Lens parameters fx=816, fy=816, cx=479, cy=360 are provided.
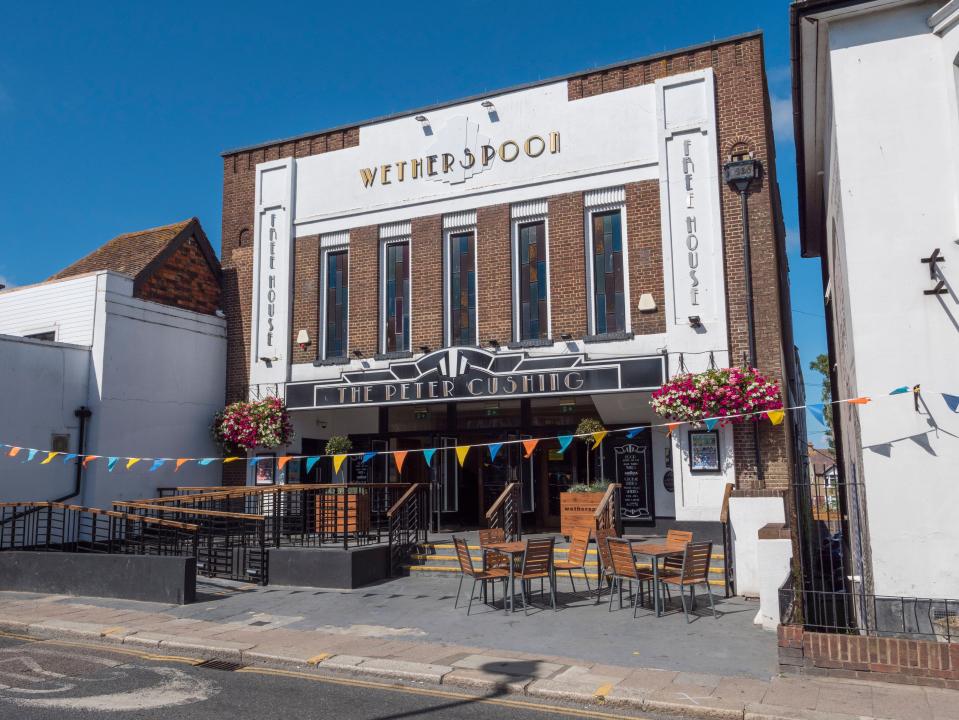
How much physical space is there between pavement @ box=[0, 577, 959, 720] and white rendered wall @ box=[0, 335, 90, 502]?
3.38 m

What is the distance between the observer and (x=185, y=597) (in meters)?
12.0

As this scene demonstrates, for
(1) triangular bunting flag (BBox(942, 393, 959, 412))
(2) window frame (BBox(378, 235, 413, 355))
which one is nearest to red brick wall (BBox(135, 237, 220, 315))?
(2) window frame (BBox(378, 235, 413, 355))

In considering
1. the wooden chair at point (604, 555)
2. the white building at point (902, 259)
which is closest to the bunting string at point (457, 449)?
the wooden chair at point (604, 555)

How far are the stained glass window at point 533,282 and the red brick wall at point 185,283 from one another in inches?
303

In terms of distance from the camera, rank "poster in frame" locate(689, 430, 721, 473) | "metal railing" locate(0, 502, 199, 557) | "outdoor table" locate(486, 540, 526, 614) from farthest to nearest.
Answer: "poster in frame" locate(689, 430, 721, 473) < "metal railing" locate(0, 502, 199, 557) < "outdoor table" locate(486, 540, 526, 614)

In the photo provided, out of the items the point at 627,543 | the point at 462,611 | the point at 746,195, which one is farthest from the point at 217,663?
the point at 746,195

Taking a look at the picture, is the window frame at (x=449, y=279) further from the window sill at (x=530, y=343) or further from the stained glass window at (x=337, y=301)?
the stained glass window at (x=337, y=301)

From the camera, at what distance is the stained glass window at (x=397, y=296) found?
17.7m

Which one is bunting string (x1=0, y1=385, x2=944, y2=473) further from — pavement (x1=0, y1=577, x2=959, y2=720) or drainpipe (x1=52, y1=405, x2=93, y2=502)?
pavement (x1=0, y1=577, x2=959, y2=720)

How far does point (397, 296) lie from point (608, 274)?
15.5 ft

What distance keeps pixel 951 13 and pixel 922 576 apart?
19.2 feet

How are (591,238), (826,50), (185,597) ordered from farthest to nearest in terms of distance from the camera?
1. (591,238)
2. (185,597)
3. (826,50)

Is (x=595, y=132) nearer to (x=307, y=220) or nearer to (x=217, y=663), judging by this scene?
(x=307, y=220)

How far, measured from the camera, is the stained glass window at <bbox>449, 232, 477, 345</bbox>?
17.1 meters
